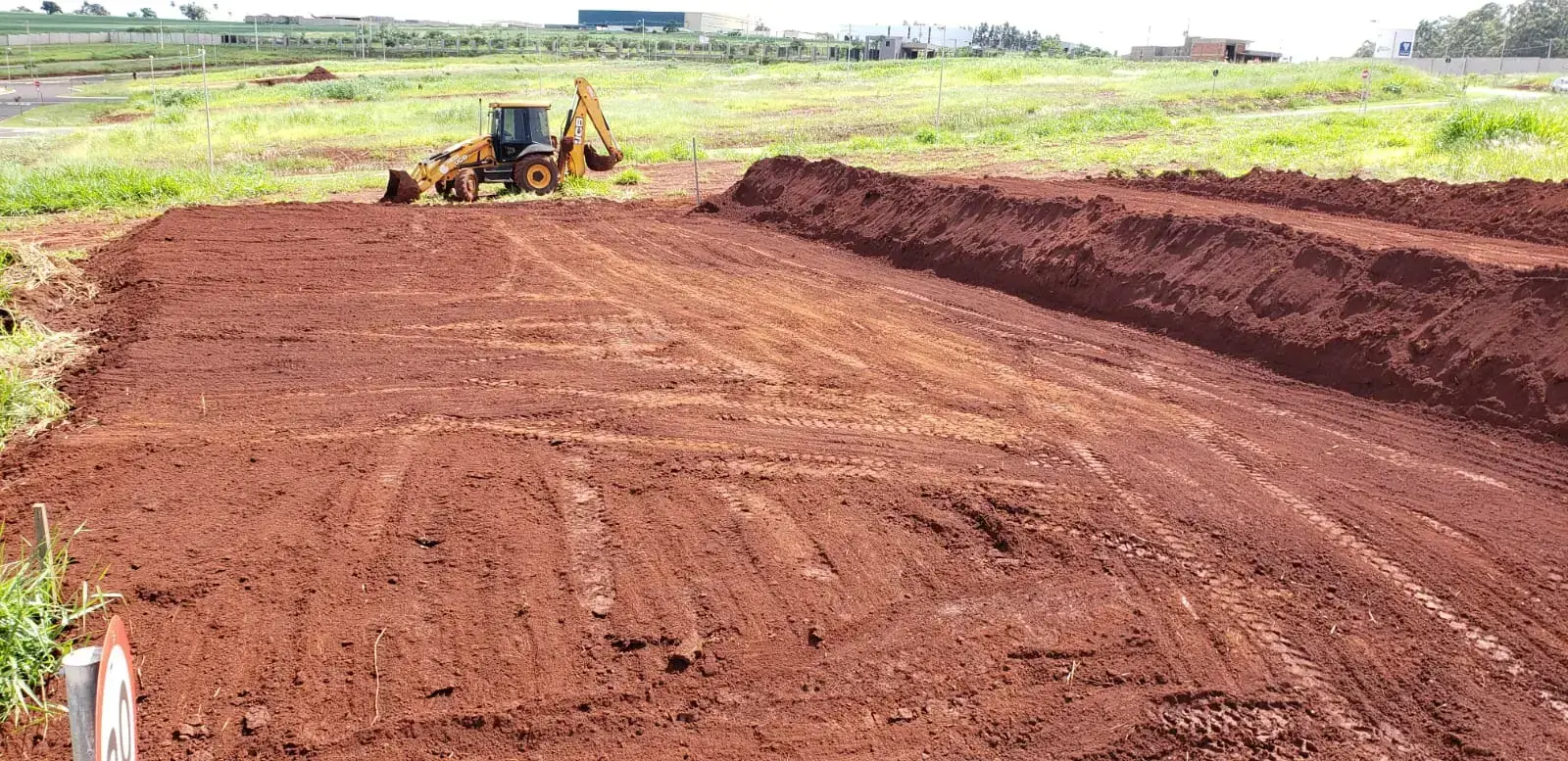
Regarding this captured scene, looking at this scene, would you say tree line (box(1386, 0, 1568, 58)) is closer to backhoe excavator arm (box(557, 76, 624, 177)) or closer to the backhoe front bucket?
backhoe excavator arm (box(557, 76, 624, 177))

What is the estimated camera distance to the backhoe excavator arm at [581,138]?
2405cm

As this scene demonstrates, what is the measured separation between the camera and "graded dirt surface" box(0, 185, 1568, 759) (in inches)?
197

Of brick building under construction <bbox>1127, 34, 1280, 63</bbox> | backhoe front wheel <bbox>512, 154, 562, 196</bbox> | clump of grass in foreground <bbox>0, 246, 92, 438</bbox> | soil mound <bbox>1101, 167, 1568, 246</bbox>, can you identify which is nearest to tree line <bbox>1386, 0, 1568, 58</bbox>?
brick building under construction <bbox>1127, 34, 1280, 63</bbox>

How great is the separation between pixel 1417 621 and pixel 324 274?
1307 centimetres

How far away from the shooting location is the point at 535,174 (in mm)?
23141

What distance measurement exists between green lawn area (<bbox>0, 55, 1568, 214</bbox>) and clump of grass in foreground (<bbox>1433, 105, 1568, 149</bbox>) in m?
0.05

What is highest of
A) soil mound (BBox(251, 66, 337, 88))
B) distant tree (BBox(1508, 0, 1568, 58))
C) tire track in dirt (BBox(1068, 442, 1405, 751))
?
distant tree (BBox(1508, 0, 1568, 58))

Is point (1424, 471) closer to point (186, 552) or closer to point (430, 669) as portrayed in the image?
point (430, 669)

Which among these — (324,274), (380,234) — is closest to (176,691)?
(324,274)

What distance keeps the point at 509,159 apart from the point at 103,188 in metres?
8.36

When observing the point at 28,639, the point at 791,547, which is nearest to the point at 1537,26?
the point at 791,547

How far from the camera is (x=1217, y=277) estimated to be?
1197 cm

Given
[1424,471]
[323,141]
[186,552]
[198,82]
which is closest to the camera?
[186,552]

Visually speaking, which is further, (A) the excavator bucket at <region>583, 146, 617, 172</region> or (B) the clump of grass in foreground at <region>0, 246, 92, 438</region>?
(A) the excavator bucket at <region>583, 146, 617, 172</region>
